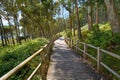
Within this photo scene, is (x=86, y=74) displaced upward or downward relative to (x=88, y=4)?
downward

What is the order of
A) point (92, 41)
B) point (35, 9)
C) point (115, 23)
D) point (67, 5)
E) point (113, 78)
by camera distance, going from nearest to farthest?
point (113, 78)
point (115, 23)
point (92, 41)
point (35, 9)
point (67, 5)

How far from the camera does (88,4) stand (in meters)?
26.2

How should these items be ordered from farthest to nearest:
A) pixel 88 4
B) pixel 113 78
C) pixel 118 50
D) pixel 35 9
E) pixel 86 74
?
pixel 35 9 < pixel 88 4 < pixel 118 50 < pixel 86 74 < pixel 113 78

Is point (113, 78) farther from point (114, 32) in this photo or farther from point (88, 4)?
point (88, 4)

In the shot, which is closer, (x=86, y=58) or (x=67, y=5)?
(x=86, y=58)

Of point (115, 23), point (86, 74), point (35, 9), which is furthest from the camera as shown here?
point (35, 9)

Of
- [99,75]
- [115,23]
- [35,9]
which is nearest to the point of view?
[99,75]

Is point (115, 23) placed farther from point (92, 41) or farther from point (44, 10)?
point (44, 10)

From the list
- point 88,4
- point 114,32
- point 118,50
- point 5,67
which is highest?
point 88,4

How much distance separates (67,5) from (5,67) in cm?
3170

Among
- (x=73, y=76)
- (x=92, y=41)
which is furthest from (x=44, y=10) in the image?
(x=73, y=76)

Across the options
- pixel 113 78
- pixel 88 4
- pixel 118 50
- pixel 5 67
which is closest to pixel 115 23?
pixel 118 50

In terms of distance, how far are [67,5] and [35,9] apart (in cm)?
669

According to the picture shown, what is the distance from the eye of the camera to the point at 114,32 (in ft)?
43.9
